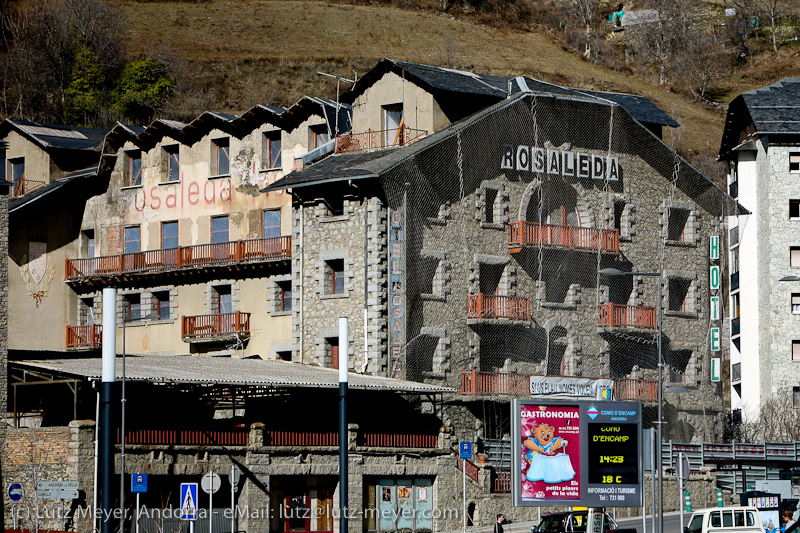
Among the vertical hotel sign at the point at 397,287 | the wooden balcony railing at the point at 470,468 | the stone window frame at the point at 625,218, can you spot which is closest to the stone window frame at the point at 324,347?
the vertical hotel sign at the point at 397,287

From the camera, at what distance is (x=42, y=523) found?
156 feet

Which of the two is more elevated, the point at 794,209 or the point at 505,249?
the point at 794,209

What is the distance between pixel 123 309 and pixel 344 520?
92.2 feet

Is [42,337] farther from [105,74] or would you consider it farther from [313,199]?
[105,74]

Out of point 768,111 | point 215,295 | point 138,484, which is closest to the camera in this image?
point 138,484

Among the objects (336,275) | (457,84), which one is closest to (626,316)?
(457,84)

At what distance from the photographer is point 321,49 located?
441 feet

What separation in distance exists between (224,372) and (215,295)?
605 inches

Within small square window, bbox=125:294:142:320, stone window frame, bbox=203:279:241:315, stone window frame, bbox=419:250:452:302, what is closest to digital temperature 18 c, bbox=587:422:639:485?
stone window frame, bbox=419:250:452:302

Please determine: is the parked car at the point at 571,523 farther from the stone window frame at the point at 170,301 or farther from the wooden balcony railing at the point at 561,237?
the stone window frame at the point at 170,301

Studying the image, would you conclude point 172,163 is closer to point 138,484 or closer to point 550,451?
point 138,484

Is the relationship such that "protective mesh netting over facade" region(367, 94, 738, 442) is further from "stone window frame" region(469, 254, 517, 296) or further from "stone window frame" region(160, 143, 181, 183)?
"stone window frame" region(160, 143, 181, 183)

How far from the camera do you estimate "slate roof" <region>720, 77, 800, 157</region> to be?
7581 cm

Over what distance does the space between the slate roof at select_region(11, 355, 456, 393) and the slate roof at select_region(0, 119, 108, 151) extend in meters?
18.4
